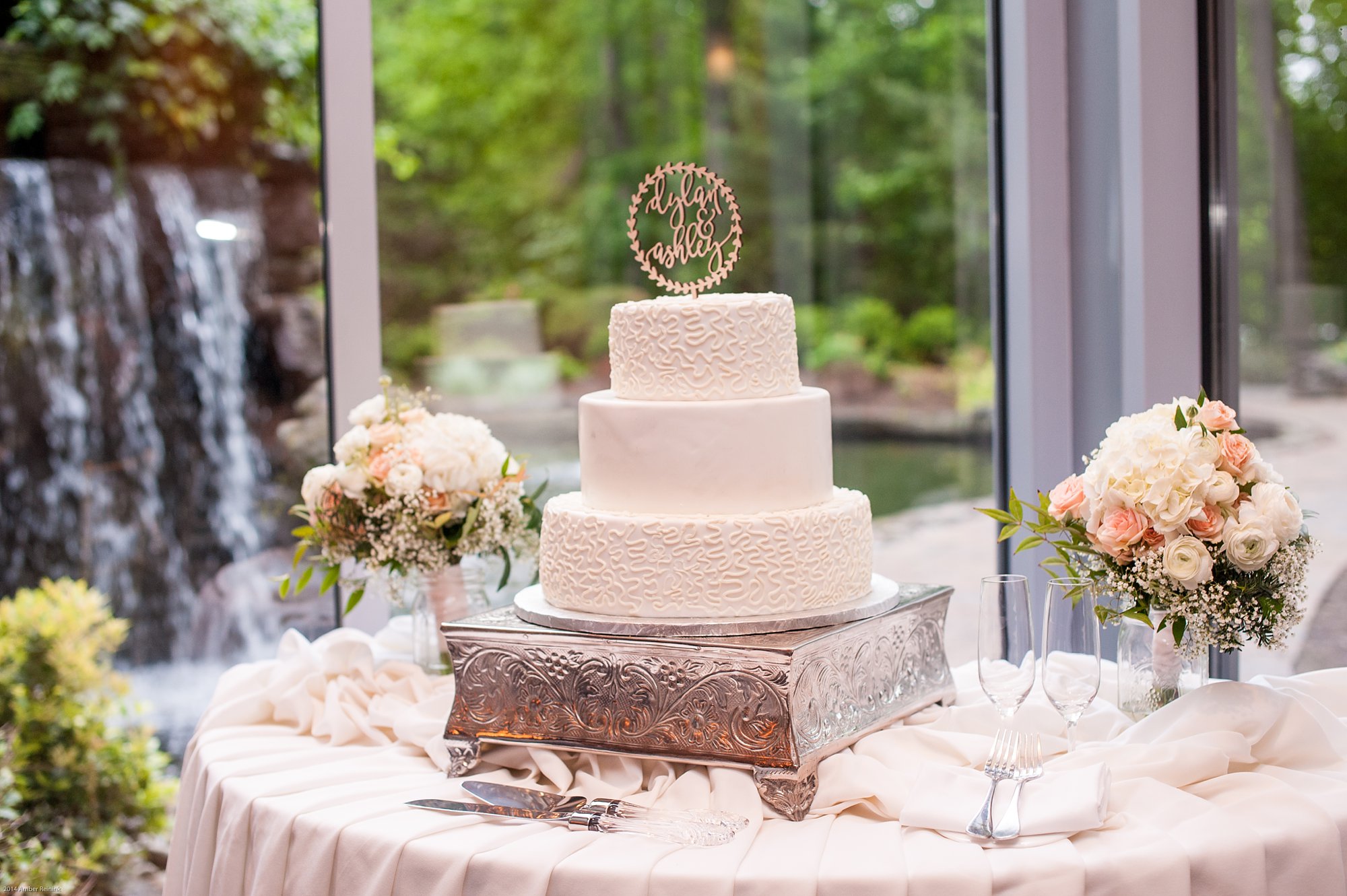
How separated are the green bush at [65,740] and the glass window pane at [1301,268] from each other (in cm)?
351

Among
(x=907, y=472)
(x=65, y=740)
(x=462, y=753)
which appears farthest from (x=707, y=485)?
(x=907, y=472)

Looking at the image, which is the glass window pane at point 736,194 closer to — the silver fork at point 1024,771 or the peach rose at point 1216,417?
the peach rose at point 1216,417

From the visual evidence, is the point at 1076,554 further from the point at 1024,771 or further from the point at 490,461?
the point at 490,461

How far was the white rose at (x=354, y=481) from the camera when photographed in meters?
2.43

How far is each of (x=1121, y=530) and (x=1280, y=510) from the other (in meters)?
0.24

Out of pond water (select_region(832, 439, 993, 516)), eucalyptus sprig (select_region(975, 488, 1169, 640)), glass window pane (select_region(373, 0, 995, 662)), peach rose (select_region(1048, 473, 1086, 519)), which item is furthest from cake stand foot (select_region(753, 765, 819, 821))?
pond water (select_region(832, 439, 993, 516))

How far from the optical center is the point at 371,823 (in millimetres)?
1749

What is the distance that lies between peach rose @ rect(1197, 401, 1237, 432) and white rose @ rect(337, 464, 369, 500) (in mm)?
1632

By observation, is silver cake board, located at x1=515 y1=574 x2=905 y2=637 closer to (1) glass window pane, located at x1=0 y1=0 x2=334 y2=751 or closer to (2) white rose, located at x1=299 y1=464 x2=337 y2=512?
(2) white rose, located at x1=299 y1=464 x2=337 y2=512

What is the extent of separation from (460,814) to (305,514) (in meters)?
0.98

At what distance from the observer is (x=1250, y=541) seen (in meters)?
1.84

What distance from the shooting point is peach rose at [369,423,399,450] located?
2500mm

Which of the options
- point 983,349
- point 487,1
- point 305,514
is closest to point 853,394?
point 983,349

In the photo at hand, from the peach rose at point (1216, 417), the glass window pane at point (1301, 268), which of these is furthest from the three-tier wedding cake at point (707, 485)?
the glass window pane at point (1301, 268)
